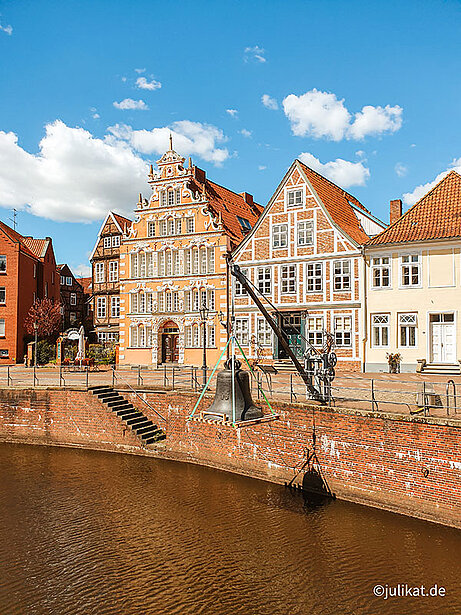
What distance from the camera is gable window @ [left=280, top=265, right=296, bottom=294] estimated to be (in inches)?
1159

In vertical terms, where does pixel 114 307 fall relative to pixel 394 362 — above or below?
above

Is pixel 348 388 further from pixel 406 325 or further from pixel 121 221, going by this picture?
pixel 121 221

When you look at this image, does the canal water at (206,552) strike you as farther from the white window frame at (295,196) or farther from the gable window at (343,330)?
the white window frame at (295,196)

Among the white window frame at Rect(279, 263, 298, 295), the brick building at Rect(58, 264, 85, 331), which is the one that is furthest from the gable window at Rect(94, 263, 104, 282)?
the white window frame at Rect(279, 263, 298, 295)

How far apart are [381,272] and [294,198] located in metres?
6.96

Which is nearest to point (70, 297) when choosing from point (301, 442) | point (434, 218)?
point (434, 218)

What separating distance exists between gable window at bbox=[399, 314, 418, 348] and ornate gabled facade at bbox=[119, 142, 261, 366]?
11249mm

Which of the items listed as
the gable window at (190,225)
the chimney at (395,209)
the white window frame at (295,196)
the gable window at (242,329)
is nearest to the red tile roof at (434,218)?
the white window frame at (295,196)

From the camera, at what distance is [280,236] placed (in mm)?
29828

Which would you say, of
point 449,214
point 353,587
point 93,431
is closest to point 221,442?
point 93,431

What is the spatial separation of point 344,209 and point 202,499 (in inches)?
842

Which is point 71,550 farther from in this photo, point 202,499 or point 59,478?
point 59,478

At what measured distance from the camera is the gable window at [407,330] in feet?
83.2

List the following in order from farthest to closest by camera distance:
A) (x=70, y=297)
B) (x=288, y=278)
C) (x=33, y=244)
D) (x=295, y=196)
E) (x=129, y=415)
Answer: (x=70, y=297), (x=33, y=244), (x=288, y=278), (x=295, y=196), (x=129, y=415)
